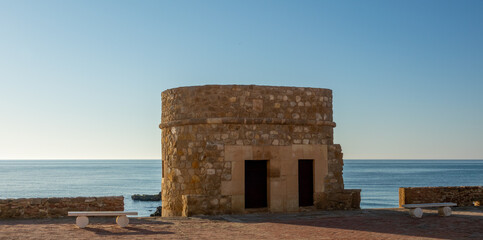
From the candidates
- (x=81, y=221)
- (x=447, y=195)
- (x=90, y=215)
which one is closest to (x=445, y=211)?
(x=447, y=195)

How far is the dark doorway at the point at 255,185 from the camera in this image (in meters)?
14.1

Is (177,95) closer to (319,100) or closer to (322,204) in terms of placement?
(319,100)

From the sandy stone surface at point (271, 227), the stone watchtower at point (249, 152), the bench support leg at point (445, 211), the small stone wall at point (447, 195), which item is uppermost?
the stone watchtower at point (249, 152)

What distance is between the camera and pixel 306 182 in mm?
14578

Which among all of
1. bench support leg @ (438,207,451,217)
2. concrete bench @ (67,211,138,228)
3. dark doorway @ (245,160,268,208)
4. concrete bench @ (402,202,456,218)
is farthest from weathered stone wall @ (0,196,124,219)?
bench support leg @ (438,207,451,217)

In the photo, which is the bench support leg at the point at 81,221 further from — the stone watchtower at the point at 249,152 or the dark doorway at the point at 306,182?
the dark doorway at the point at 306,182

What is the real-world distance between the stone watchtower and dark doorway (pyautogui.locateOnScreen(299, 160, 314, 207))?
0.03 meters

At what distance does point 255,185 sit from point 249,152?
1.03m

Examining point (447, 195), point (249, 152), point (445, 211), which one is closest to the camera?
point (445, 211)

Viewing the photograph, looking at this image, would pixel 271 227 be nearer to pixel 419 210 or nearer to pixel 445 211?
pixel 419 210

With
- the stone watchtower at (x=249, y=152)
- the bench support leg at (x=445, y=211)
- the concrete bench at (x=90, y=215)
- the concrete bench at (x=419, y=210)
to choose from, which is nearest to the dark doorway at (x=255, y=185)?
the stone watchtower at (x=249, y=152)

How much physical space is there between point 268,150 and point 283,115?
108 centimetres

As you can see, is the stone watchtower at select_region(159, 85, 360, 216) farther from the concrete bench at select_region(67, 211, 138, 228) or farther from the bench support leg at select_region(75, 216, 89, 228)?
the bench support leg at select_region(75, 216, 89, 228)

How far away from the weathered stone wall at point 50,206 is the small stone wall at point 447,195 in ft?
28.6
